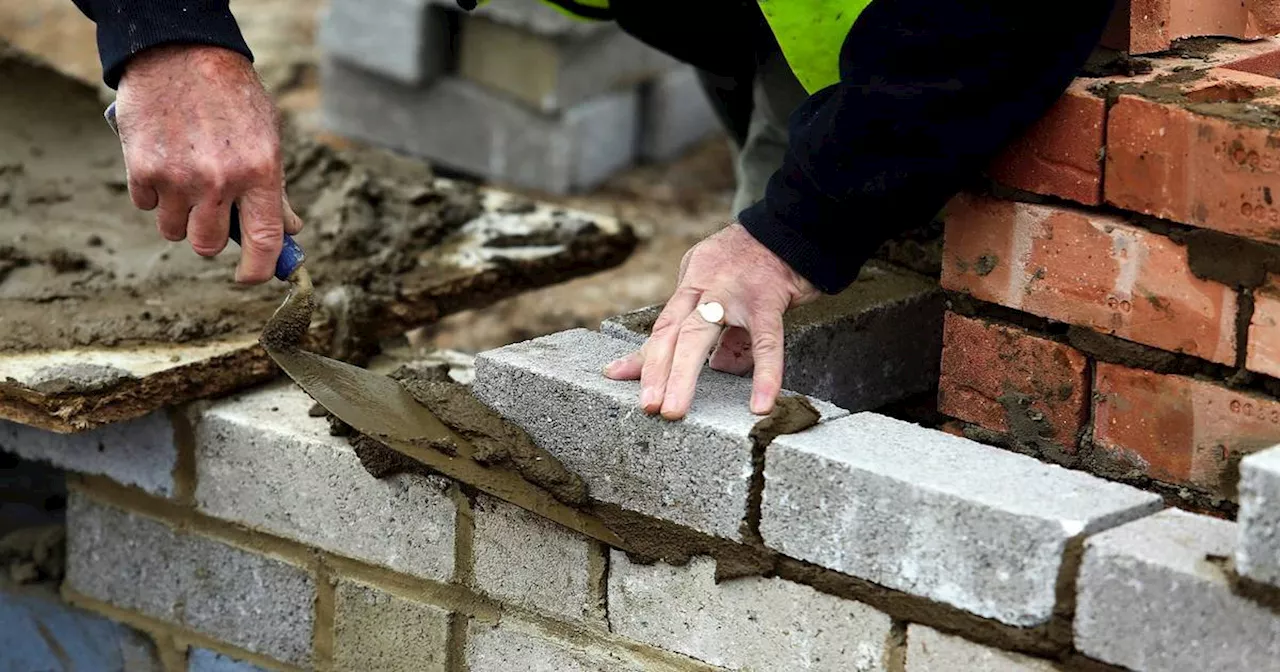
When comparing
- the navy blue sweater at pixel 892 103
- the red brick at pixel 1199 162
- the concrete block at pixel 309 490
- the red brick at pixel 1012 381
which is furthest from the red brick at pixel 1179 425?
the concrete block at pixel 309 490

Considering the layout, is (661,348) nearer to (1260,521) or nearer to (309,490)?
(309,490)

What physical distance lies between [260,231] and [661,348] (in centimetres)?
63

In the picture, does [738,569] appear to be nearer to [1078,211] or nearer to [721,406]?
[721,406]

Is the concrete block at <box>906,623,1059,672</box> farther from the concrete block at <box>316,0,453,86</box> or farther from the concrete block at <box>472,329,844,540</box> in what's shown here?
the concrete block at <box>316,0,453,86</box>

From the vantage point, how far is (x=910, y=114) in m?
2.33

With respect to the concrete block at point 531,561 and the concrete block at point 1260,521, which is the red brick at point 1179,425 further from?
the concrete block at point 531,561

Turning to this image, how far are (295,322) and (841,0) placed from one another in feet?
3.21

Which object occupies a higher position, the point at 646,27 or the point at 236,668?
the point at 646,27

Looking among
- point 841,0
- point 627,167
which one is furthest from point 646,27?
point 627,167

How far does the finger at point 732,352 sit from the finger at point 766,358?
9cm

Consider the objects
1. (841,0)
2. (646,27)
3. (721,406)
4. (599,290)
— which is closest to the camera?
(721,406)

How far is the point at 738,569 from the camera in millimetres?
2373

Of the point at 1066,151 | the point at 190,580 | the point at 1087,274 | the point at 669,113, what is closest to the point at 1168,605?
the point at 1087,274

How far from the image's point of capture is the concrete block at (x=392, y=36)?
6.09m
